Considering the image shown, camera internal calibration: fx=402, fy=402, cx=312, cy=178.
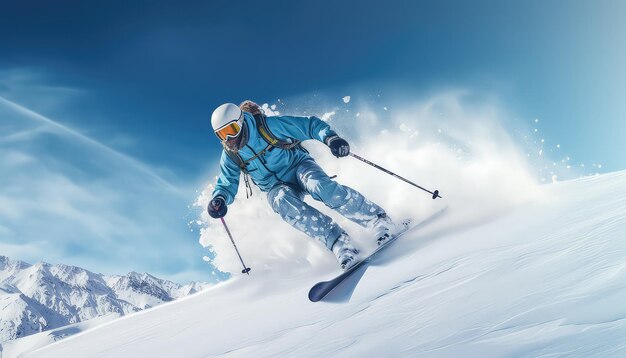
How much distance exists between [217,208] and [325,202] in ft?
5.58

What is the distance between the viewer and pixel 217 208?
6301 millimetres

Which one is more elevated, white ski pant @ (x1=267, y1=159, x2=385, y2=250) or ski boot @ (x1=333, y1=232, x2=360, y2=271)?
white ski pant @ (x1=267, y1=159, x2=385, y2=250)

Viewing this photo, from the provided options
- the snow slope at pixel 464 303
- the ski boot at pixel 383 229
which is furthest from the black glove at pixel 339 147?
the snow slope at pixel 464 303

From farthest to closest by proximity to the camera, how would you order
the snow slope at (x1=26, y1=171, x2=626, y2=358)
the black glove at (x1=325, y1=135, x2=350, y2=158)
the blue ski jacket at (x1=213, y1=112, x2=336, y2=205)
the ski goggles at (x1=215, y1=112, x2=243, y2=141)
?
Answer: the blue ski jacket at (x1=213, y1=112, x2=336, y2=205) < the black glove at (x1=325, y1=135, x2=350, y2=158) < the ski goggles at (x1=215, y1=112, x2=243, y2=141) < the snow slope at (x1=26, y1=171, x2=626, y2=358)

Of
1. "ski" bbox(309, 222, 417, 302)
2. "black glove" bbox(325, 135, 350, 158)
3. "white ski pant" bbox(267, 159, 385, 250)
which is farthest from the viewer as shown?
"black glove" bbox(325, 135, 350, 158)

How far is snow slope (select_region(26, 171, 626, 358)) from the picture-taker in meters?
1.78

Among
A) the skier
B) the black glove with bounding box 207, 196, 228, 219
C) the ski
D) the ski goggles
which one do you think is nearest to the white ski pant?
the skier

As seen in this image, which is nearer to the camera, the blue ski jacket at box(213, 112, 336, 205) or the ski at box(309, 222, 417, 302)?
the ski at box(309, 222, 417, 302)

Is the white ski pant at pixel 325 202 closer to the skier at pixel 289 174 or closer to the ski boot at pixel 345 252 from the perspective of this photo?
the skier at pixel 289 174

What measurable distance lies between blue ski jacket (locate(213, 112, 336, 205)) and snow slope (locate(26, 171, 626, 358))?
1667 mm

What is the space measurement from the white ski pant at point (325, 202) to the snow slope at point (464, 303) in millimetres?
637

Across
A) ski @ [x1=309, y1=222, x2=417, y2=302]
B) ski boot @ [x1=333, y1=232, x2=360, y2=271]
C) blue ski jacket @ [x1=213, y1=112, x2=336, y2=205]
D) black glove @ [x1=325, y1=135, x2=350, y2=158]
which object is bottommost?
ski @ [x1=309, y1=222, x2=417, y2=302]

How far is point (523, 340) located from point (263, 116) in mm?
5258

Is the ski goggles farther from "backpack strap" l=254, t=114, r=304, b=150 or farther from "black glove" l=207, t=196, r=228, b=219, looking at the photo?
"black glove" l=207, t=196, r=228, b=219
